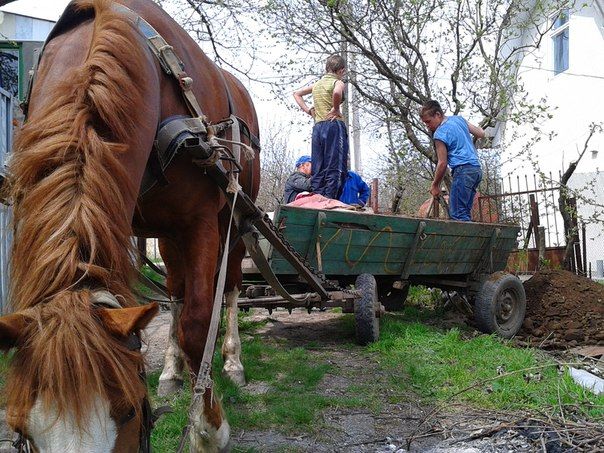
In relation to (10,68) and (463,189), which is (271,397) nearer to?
(463,189)

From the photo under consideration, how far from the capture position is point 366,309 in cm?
573

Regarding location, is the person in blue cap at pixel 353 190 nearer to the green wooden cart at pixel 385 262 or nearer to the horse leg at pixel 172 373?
the green wooden cart at pixel 385 262

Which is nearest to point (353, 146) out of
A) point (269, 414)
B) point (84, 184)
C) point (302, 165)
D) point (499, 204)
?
point (499, 204)

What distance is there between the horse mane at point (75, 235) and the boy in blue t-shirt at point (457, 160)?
16.3 feet

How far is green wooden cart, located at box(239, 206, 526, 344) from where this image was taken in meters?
5.52

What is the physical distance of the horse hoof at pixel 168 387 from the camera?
4.61 metres

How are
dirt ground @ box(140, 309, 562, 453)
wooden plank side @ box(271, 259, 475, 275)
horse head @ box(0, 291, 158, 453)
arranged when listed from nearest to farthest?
horse head @ box(0, 291, 158, 453) < dirt ground @ box(140, 309, 562, 453) < wooden plank side @ box(271, 259, 475, 275)

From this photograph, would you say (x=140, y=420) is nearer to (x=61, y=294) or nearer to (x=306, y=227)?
(x=61, y=294)

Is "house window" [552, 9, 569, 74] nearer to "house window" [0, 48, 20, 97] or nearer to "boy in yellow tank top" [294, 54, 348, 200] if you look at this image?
"boy in yellow tank top" [294, 54, 348, 200]

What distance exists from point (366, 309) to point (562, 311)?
2979mm

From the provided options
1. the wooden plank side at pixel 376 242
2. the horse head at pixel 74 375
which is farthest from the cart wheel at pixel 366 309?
the horse head at pixel 74 375

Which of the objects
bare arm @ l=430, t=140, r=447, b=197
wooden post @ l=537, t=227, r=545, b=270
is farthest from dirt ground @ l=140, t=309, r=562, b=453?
wooden post @ l=537, t=227, r=545, b=270

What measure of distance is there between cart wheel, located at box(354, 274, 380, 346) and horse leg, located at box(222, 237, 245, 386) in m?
1.14

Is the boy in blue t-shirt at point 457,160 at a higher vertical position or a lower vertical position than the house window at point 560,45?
lower
